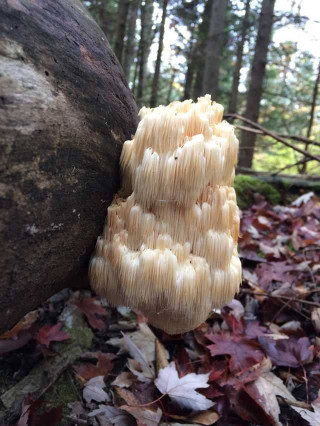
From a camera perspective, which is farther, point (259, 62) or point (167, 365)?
point (259, 62)

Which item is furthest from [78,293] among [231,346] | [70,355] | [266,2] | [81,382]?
[266,2]

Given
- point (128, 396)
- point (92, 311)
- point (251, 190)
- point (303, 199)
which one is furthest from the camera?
point (251, 190)

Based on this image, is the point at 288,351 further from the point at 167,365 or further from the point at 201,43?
the point at 201,43

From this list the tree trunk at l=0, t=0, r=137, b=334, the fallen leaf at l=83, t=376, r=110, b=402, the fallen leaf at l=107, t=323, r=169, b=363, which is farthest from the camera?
the fallen leaf at l=107, t=323, r=169, b=363

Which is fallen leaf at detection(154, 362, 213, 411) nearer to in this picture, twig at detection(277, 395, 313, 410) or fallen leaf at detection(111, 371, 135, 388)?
fallen leaf at detection(111, 371, 135, 388)

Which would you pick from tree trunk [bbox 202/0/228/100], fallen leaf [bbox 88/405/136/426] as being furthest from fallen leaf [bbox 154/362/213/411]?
tree trunk [bbox 202/0/228/100]

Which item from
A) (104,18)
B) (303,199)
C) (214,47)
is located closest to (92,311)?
(303,199)

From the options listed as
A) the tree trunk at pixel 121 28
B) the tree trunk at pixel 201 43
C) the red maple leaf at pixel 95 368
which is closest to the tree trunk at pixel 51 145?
the red maple leaf at pixel 95 368
